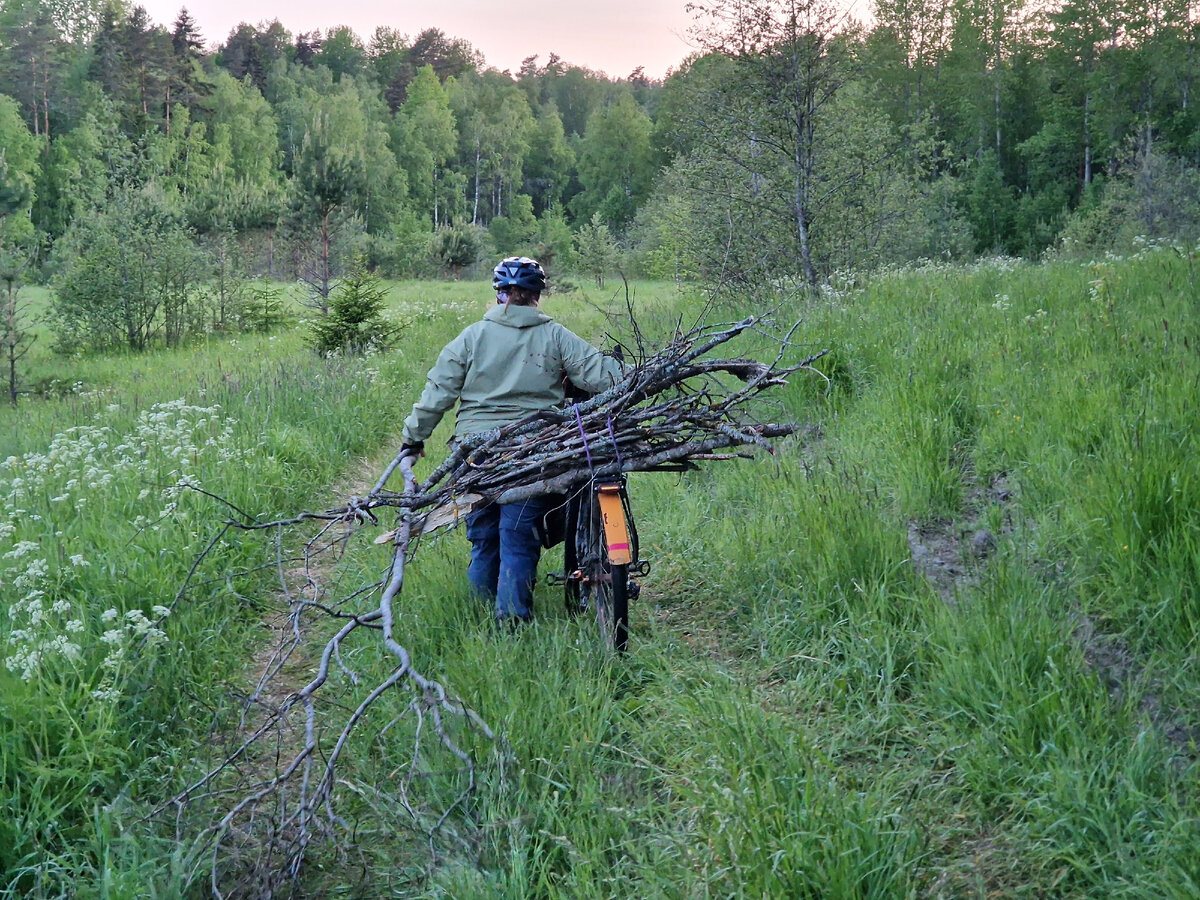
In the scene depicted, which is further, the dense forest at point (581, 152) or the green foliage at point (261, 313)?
the green foliage at point (261, 313)

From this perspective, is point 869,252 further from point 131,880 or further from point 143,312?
point 143,312

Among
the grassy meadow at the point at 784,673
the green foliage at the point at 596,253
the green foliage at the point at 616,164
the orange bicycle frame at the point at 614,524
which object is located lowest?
the grassy meadow at the point at 784,673

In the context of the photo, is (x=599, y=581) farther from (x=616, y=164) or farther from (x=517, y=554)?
(x=616, y=164)

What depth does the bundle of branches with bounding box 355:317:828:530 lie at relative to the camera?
4066mm

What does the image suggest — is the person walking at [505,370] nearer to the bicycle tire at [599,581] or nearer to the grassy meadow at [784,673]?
the bicycle tire at [599,581]

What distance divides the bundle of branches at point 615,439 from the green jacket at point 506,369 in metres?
0.30

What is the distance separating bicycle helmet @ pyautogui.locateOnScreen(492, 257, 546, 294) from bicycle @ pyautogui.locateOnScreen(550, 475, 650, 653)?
3.82 ft

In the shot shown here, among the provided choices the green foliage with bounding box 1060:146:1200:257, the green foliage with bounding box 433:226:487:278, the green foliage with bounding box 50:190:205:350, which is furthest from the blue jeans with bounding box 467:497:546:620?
the green foliage with bounding box 433:226:487:278

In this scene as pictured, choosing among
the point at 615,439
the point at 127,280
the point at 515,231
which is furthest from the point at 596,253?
the point at 515,231

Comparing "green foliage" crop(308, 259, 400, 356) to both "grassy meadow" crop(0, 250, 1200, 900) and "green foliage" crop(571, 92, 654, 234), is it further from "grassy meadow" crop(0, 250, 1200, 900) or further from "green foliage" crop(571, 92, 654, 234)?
"green foliage" crop(571, 92, 654, 234)

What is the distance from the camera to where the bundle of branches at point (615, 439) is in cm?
407

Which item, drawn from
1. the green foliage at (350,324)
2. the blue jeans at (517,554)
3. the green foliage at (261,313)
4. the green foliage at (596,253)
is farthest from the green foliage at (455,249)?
the blue jeans at (517,554)

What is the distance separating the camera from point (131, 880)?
297 cm

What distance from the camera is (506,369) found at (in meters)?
4.58
